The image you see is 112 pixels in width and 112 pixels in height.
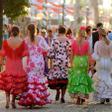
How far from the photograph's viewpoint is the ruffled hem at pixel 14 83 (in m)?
13.4

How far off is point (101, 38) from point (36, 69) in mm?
1783

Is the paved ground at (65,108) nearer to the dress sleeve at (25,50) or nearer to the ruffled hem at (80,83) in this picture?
the ruffled hem at (80,83)

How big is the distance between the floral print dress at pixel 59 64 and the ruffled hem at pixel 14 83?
49.0 inches

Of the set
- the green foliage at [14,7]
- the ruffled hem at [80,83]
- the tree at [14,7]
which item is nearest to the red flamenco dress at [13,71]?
the ruffled hem at [80,83]

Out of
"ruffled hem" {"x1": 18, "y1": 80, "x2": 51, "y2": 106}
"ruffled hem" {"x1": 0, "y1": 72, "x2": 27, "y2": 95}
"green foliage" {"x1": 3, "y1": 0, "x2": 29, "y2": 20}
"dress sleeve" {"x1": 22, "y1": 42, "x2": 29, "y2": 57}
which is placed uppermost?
"green foliage" {"x1": 3, "y1": 0, "x2": 29, "y2": 20}

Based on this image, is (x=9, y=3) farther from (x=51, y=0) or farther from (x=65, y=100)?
(x=51, y=0)

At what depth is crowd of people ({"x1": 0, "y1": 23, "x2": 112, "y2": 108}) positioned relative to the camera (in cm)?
1345

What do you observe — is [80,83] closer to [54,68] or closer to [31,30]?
[54,68]

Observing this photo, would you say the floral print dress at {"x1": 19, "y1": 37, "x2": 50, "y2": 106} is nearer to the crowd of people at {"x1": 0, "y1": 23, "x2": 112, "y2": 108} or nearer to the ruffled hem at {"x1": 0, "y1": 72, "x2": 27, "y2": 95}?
the crowd of people at {"x1": 0, "y1": 23, "x2": 112, "y2": 108}

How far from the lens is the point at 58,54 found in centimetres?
1462

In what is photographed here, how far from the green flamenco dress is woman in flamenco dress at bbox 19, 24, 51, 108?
0.68 m

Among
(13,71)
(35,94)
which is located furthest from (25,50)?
(35,94)

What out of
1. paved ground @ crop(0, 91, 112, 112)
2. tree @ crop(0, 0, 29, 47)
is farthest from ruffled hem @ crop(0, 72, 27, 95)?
tree @ crop(0, 0, 29, 47)

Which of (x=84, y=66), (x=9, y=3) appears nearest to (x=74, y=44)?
(x=84, y=66)
